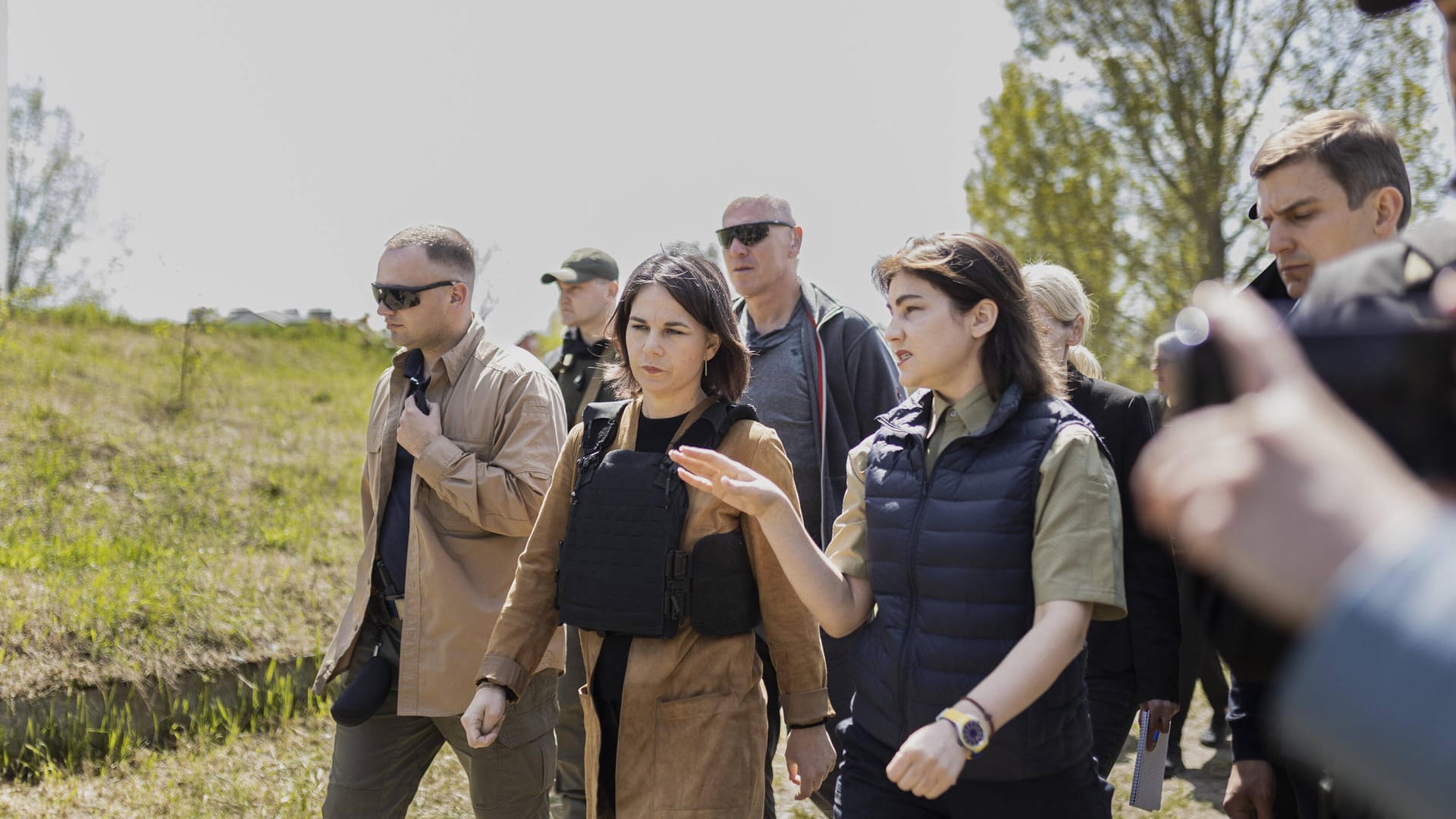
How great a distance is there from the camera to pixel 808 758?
9.48 feet

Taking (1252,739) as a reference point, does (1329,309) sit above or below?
above

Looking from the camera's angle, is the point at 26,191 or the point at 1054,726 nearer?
the point at 1054,726

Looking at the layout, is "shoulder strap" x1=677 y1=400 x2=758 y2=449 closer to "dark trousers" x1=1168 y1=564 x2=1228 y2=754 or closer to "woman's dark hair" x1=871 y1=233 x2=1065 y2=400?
"woman's dark hair" x1=871 y1=233 x2=1065 y2=400

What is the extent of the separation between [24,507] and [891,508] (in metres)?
6.77

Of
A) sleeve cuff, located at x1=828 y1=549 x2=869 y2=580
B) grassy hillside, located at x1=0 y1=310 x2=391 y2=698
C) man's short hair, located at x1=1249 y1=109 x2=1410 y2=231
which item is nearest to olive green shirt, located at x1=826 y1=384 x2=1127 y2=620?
sleeve cuff, located at x1=828 y1=549 x2=869 y2=580

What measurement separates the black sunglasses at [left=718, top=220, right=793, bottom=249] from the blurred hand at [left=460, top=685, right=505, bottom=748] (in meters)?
2.29

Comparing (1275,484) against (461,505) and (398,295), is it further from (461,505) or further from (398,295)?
(398,295)

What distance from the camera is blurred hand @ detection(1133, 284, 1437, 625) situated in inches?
27.3

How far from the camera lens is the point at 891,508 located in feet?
8.04

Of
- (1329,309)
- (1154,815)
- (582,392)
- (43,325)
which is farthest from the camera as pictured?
(43,325)

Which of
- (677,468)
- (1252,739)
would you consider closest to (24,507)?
(677,468)

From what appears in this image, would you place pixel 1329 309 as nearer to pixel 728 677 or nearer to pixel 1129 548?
pixel 728 677

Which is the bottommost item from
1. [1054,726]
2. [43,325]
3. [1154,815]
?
[1154,815]

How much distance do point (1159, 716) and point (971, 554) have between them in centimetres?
121
